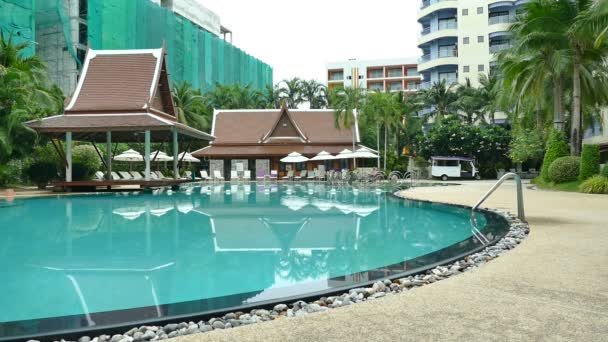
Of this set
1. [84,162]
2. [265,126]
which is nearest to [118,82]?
[84,162]

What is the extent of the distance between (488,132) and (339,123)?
33.6 feet

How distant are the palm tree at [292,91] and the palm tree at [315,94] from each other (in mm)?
638

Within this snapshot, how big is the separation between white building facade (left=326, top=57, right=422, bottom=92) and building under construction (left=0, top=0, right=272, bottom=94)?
77.9 feet

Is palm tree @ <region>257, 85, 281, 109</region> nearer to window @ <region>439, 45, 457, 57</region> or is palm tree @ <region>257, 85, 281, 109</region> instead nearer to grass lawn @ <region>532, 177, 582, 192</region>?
window @ <region>439, 45, 457, 57</region>

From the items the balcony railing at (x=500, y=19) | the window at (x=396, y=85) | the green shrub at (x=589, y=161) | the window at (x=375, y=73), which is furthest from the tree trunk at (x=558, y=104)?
the window at (x=375, y=73)

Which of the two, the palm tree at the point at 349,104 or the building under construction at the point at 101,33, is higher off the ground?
the building under construction at the point at 101,33

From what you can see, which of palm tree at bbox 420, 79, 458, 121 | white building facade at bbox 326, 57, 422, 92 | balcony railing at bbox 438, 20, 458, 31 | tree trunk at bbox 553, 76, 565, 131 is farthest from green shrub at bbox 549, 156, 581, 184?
white building facade at bbox 326, 57, 422, 92

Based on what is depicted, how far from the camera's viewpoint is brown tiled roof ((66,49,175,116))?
2186 centimetres

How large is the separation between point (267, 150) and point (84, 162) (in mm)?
14117

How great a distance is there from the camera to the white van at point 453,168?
32.7 m

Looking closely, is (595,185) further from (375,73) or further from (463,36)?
(375,73)

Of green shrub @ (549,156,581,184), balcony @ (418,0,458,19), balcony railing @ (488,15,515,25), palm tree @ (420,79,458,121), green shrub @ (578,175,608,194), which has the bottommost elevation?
green shrub @ (578,175,608,194)

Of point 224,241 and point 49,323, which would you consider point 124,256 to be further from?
point 49,323

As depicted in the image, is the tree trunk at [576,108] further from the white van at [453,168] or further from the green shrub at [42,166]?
the green shrub at [42,166]
